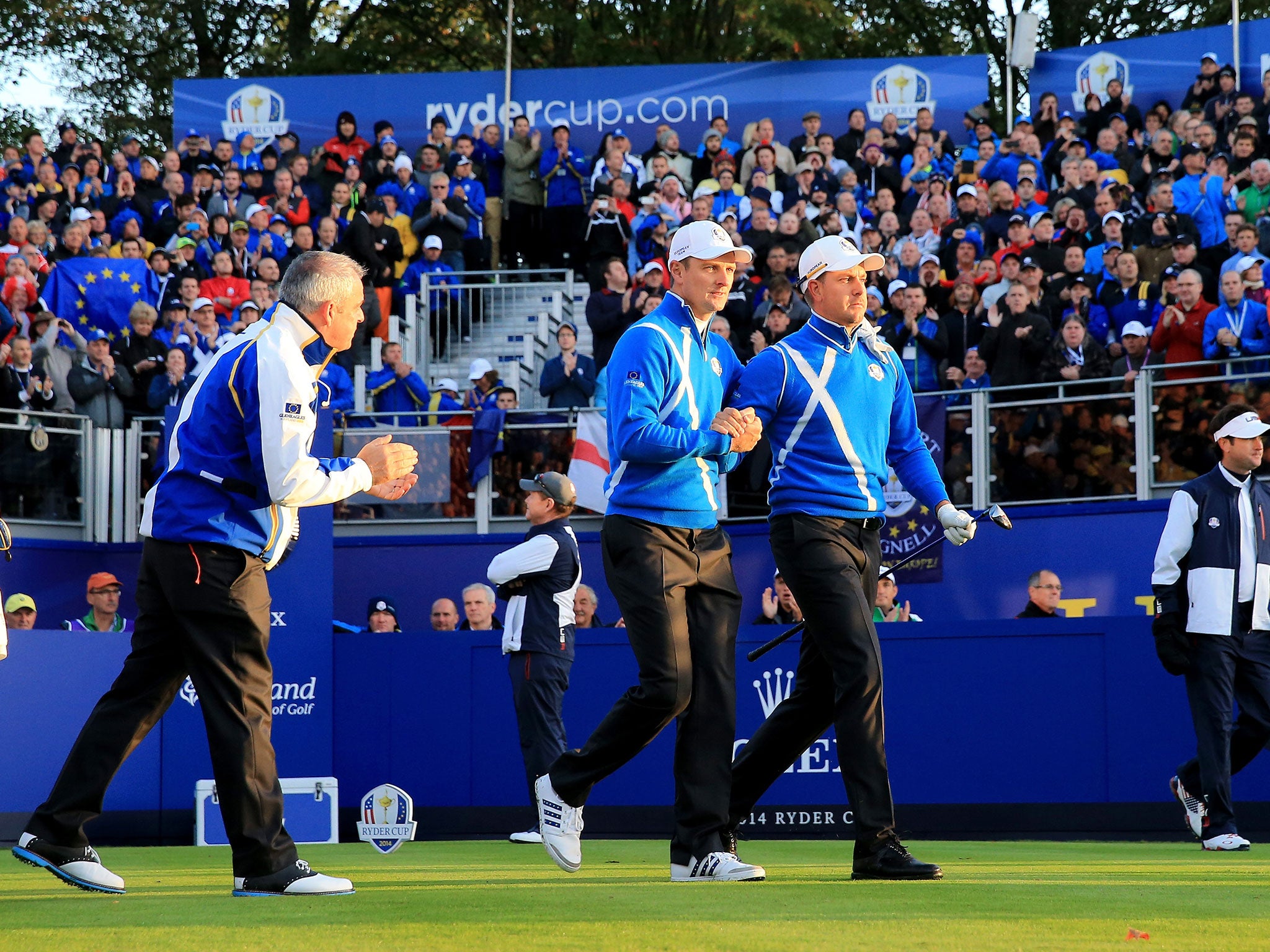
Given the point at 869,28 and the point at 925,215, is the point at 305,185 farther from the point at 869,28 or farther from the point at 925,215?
the point at 869,28

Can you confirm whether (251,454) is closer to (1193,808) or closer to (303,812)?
(1193,808)

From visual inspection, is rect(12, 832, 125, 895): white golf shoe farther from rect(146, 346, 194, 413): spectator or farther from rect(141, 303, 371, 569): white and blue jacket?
rect(146, 346, 194, 413): spectator

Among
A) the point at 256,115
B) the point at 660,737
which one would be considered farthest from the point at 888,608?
the point at 256,115

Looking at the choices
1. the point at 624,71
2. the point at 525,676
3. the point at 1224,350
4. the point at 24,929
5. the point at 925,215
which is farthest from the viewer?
the point at 624,71

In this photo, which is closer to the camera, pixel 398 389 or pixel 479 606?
pixel 479 606

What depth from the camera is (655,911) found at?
4.91 metres

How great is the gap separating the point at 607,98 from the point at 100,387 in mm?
9107

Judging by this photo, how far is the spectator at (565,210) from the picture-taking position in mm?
20422

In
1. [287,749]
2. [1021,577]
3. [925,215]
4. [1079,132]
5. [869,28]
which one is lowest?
[287,749]

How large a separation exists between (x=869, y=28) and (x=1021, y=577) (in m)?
20.8

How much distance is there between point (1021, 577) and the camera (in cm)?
1441

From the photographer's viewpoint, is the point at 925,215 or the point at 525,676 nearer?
the point at 525,676

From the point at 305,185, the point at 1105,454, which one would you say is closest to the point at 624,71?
the point at 305,185

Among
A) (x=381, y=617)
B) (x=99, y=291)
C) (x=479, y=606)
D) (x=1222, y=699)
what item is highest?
(x=99, y=291)
